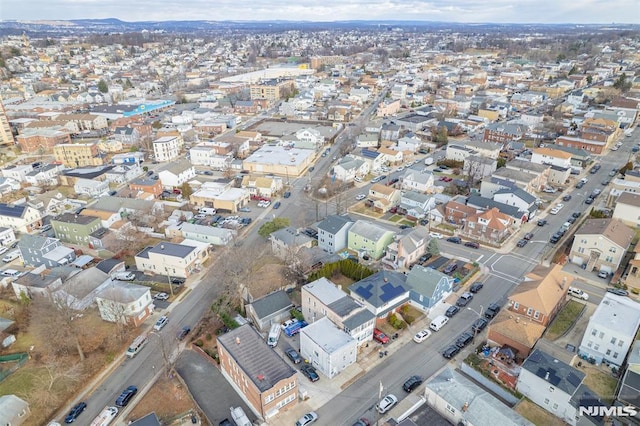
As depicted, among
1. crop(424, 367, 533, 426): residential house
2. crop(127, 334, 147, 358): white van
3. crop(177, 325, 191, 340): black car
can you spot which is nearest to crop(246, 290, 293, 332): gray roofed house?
crop(177, 325, 191, 340): black car

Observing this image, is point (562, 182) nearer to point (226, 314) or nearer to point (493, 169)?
point (493, 169)

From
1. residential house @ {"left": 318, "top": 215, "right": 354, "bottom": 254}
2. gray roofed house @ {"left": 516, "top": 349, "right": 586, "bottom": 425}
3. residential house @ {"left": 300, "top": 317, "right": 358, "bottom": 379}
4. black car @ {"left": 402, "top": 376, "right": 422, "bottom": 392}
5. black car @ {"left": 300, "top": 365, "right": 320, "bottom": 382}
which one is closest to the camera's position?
gray roofed house @ {"left": 516, "top": 349, "right": 586, "bottom": 425}

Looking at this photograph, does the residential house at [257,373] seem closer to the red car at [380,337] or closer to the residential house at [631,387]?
the red car at [380,337]

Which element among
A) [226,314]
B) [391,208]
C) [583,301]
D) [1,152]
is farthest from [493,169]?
[1,152]

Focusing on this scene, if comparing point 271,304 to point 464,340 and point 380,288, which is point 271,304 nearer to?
point 380,288

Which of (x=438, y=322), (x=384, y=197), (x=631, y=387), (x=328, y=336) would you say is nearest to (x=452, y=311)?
(x=438, y=322)

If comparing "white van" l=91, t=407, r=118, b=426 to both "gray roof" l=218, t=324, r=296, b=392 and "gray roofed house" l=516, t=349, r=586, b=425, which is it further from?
"gray roofed house" l=516, t=349, r=586, b=425

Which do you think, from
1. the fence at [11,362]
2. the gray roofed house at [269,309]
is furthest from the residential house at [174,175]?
the gray roofed house at [269,309]
